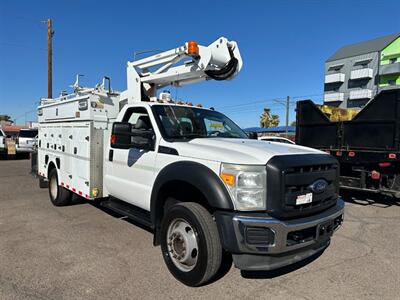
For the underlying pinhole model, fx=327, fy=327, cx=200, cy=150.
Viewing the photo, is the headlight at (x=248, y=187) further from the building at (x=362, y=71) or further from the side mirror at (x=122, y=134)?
the building at (x=362, y=71)

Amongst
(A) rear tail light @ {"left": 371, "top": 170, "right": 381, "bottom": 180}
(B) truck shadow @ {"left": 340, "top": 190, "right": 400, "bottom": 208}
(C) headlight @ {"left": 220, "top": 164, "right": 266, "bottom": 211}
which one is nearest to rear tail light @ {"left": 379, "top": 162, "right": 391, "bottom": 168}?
(A) rear tail light @ {"left": 371, "top": 170, "right": 381, "bottom": 180}

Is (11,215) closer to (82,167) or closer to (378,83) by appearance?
(82,167)

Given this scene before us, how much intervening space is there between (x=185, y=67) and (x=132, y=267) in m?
3.13

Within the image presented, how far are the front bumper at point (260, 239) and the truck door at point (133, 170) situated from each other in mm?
1374

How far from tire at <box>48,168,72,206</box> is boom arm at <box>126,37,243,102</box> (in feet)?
8.29

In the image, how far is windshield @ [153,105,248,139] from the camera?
435 centimetres

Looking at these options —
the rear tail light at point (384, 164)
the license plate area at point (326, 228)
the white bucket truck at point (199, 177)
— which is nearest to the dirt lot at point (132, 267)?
the white bucket truck at point (199, 177)

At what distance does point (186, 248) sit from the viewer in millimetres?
3545

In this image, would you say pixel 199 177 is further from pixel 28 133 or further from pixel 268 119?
pixel 268 119

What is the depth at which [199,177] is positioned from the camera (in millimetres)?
3355

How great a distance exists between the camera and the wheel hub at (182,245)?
3520 mm

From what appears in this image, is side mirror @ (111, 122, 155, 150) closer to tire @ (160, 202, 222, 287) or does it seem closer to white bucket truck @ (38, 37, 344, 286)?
white bucket truck @ (38, 37, 344, 286)

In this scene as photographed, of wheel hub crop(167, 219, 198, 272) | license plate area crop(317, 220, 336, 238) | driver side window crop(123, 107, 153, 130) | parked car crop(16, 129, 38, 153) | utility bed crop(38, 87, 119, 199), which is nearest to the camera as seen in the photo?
license plate area crop(317, 220, 336, 238)

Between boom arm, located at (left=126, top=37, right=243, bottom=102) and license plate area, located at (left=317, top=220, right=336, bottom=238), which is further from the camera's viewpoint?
boom arm, located at (left=126, top=37, right=243, bottom=102)
